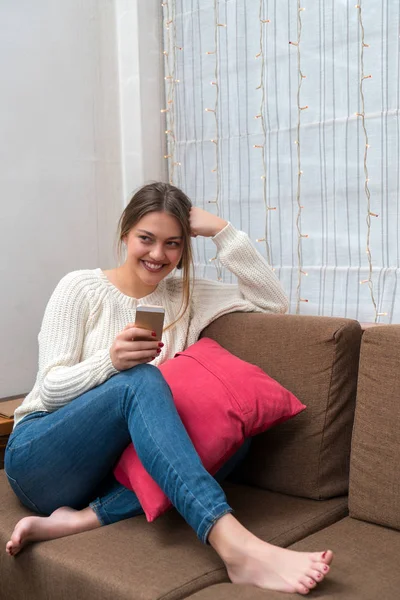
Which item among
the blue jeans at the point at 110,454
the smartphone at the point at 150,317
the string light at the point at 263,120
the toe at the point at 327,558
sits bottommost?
the toe at the point at 327,558

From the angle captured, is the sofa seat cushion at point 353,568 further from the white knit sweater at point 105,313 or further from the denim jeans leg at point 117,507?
the white knit sweater at point 105,313

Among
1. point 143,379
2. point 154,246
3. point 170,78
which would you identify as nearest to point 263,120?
A: point 170,78

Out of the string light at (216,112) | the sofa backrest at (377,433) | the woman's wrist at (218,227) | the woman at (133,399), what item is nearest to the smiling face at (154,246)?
the woman at (133,399)

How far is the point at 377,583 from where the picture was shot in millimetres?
1330

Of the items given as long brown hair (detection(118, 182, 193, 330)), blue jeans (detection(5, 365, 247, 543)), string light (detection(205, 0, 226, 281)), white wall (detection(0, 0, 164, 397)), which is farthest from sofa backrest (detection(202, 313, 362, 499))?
white wall (detection(0, 0, 164, 397))

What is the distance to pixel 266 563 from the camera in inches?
54.1

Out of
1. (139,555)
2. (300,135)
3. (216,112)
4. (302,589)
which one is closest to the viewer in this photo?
(302,589)

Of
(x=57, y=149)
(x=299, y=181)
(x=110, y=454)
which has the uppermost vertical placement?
(x=57, y=149)

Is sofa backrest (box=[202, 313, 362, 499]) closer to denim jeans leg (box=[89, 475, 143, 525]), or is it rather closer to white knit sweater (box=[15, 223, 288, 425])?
white knit sweater (box=[15, 223, 288, 425])

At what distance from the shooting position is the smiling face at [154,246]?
1.96 m

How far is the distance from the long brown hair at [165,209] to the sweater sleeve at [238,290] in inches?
2.6

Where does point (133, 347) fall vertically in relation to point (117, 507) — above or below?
above

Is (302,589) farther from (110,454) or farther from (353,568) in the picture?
(110,454)

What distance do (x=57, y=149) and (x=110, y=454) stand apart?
1442 mm
